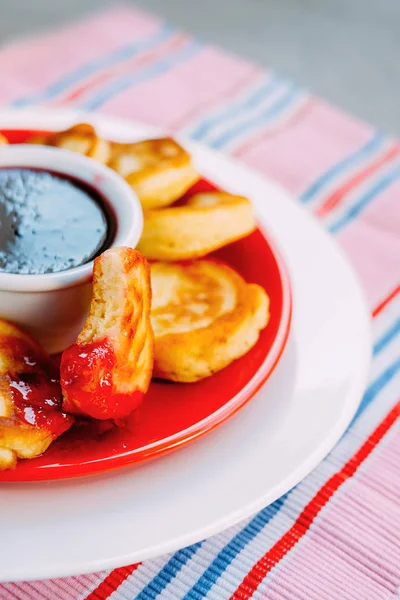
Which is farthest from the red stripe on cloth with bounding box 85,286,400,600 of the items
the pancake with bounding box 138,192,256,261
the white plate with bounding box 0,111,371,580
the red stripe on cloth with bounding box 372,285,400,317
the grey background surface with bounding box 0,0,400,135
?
the grey background surface with bounding box 0,0,400,135

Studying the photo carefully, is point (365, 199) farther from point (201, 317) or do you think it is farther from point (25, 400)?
point (25, 400)

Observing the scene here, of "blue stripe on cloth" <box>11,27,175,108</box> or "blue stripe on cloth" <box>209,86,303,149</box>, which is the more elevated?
"blue stripe on cloth" <box>209,86,303,149</box>

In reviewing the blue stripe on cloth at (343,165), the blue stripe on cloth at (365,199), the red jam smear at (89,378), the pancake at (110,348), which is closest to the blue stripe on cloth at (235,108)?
the blue stripe on cloth at (343,165)

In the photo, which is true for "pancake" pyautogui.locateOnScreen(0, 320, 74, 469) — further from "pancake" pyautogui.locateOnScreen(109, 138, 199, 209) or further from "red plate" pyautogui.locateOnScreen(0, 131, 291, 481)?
"pancake" pyautogui.locateOnScreen(109, 138, 199, 209)

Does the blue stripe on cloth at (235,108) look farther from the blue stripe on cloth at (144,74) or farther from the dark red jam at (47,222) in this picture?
the dark red jam at (47,222)

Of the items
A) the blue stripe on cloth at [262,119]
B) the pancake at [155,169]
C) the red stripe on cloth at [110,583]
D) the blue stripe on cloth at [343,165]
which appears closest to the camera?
the red stripe on cloth at [110,583]

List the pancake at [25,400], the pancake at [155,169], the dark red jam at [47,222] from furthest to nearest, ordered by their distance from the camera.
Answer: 1. the pancake at [155,169]
2. the dark red jam at [47,222]
3. the pancake at [25,400]

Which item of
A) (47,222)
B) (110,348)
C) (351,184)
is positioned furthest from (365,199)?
(110,348)
